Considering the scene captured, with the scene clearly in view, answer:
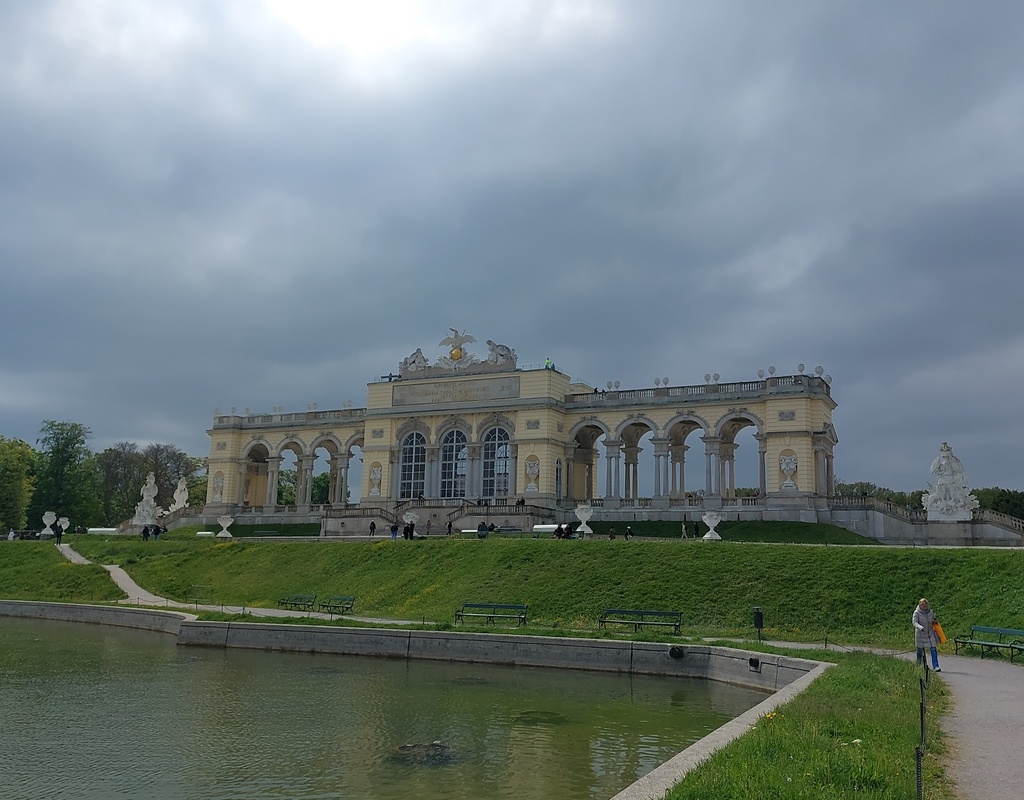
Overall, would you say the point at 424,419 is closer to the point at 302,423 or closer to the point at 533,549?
the point at 302,423

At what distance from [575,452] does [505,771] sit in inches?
2152

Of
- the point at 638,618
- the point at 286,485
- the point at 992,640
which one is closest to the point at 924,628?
the point at 992,640

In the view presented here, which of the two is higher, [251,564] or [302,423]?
[302,423]

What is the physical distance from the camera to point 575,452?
67.9 metres

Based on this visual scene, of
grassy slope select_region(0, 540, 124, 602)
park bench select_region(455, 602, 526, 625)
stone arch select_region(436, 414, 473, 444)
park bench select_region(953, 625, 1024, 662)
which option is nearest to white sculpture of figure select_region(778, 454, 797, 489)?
stone arch select_region(436, 414, 473, 444)

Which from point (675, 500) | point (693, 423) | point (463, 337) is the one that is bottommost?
point (675, 500)

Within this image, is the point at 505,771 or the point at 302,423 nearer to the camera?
the point at 505,771

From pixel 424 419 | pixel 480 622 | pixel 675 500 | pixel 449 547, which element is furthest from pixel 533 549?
pixel 424 419

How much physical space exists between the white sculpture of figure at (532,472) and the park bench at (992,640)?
39313 millimetres

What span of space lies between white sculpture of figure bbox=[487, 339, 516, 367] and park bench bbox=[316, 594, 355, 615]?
3242 cm

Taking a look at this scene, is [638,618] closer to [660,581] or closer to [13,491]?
[660,581]

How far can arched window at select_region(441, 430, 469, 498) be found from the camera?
217 feet

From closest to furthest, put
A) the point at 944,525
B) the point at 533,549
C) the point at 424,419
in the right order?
the point at 533,549
the point at 944,525
the point at 424,419

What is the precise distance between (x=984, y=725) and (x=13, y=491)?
281 feet
